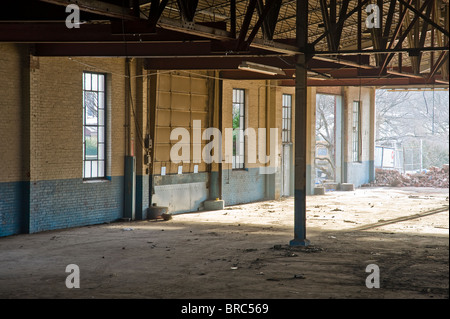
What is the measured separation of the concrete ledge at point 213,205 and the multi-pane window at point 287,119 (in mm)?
5899

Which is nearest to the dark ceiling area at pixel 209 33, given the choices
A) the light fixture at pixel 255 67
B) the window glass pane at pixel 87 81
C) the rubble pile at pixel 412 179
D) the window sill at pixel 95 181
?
the light fixture at pixel 255 67

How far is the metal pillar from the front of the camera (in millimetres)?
13766

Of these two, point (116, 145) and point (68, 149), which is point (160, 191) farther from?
point (68, 149)

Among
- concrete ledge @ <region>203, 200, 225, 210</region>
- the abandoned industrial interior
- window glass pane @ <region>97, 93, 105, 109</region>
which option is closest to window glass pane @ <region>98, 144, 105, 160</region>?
the abandoned industrial interior

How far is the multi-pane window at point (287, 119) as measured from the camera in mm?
27141

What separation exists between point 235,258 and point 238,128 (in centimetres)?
1196

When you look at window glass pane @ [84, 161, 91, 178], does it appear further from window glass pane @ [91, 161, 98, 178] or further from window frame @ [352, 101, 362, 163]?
window frame @ [352, 101, 362, 163]

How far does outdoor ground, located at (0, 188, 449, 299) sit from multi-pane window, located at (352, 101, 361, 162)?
13.2m

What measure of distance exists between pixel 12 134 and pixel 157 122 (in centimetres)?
542

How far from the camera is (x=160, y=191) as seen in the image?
19938 mm

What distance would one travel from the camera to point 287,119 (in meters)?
27.4

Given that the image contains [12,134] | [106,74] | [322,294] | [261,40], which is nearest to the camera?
[322,294]

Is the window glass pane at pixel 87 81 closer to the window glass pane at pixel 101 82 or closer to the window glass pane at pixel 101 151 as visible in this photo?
the window glass pane at pixel 101 82
